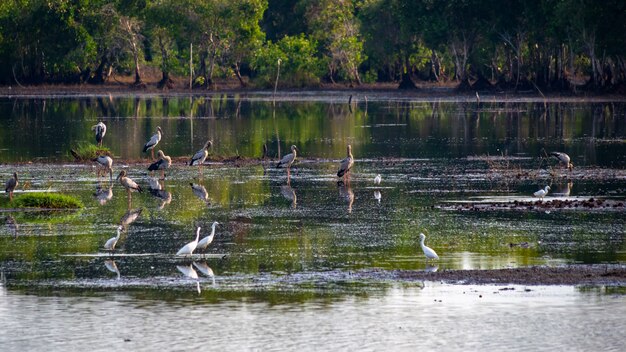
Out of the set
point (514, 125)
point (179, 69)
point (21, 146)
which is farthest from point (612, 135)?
point (179, 69)

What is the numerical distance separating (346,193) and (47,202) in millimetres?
7127

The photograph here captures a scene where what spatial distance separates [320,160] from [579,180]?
10205mm

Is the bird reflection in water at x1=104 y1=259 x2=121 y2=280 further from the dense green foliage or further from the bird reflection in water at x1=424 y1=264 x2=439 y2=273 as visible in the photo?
the dense green foliage

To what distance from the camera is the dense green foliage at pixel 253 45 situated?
296ft

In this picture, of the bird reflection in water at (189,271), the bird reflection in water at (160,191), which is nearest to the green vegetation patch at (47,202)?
the bird reflection in water at (160,191)

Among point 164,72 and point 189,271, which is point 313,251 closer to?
point 189,271

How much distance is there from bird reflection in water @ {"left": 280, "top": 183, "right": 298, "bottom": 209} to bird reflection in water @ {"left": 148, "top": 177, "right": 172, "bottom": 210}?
2.72 metres

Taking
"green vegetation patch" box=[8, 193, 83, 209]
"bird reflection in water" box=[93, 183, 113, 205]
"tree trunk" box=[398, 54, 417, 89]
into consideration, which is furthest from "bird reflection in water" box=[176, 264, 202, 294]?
"tree trunk" box=[398, 54, 417, 89]

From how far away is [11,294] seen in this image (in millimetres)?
17844

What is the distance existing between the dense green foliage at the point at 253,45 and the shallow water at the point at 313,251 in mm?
44828

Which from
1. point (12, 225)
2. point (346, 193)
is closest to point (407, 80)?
point (346, 193)

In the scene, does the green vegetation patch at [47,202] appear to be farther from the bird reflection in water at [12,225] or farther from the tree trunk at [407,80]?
the tree trunk at [407,80]

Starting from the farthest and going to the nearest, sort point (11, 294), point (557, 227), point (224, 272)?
point (557, 227), point (224, 272), point (11, 294)

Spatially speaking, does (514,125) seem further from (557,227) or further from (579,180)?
(557,227)
